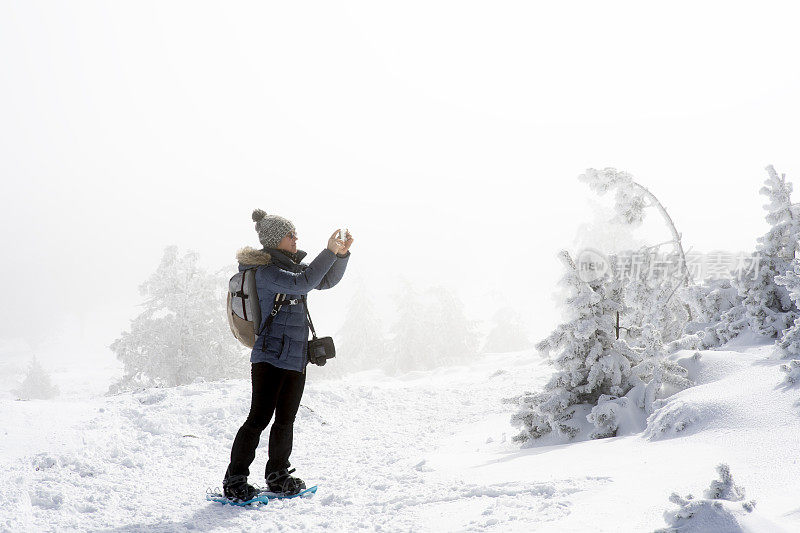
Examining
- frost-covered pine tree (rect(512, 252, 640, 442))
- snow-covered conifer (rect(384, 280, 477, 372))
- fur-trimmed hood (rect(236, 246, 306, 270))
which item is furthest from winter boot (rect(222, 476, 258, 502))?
snow-covered conifer (rect(384, 280, 477, 372))

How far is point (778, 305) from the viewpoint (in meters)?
9.37

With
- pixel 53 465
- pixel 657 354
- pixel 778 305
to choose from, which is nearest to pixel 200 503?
pixel 53 465

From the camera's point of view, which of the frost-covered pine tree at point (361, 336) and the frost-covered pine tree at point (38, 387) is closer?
the frost-covered pine tree at point (361, 336)

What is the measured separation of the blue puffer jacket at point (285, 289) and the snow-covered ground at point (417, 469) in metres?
1.30

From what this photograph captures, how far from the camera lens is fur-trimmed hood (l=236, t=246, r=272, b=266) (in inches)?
187

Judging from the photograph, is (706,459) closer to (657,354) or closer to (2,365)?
(657,354)

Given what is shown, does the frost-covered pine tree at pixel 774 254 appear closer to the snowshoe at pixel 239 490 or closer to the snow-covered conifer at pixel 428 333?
the snowshoe at pixel 239 490

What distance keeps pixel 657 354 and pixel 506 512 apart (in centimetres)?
427

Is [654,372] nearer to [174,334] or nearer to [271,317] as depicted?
[271,317]

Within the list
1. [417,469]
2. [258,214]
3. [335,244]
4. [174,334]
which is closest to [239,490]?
[417,469]

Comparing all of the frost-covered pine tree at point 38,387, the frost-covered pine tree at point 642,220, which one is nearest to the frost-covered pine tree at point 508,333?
the frost-covered pine tree at point 642,220

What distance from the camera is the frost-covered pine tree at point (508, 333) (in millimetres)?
47969

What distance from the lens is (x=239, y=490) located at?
466cm

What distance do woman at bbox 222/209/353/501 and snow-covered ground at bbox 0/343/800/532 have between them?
0.42 m
